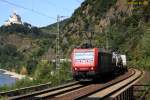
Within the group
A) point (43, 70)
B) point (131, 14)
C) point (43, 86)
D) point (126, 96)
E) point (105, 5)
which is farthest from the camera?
point (105, 5)

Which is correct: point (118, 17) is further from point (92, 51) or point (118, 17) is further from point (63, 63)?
point (92, 51)

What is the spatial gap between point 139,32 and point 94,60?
75.0 meters

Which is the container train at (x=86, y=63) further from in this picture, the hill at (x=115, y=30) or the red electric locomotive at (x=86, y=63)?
the hill at (x=115, y=30)

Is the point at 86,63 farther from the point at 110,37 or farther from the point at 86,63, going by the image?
the point at 110,37

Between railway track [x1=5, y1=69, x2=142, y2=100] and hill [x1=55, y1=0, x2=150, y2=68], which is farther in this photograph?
hill [x1=55, y1=0, x2=150, y2=68]

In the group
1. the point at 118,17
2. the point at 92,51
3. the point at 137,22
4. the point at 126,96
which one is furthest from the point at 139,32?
the point at 126,96

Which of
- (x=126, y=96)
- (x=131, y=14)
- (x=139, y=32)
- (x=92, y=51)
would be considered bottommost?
(x=126, y=96)

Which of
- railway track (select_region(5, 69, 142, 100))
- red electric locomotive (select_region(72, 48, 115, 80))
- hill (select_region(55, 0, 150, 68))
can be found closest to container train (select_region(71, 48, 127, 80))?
red electric locomotive (select_region(72, 48, 115, 80))

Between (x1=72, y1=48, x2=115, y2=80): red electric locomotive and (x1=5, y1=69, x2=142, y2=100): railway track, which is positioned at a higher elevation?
(x1=72, y1=48, x2=115, y2=80): red electric locomotive

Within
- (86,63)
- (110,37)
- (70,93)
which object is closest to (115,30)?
(110,37)

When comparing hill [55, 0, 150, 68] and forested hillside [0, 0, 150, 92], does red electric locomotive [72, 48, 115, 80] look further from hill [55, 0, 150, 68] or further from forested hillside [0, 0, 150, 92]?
hill [55, 0, 150, 68]

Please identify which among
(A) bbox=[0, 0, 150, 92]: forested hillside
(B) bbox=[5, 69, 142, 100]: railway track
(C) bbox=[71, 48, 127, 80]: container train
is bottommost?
(B) bbox=[5, 69, 142, 100]: railway track

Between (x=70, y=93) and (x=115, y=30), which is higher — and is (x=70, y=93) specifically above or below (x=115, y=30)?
below

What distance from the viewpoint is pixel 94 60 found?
143ft
